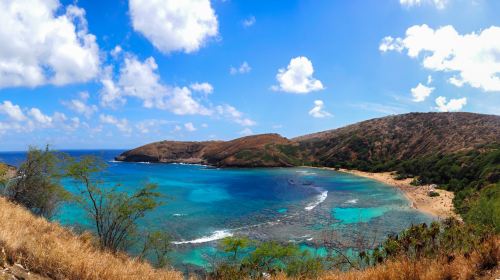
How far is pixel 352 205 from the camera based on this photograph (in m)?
61.3

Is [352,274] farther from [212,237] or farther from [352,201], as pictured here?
[352,201]

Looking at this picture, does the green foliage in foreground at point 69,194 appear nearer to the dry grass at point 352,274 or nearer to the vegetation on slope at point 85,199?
Answer: the vegetation on slope at point 85,199

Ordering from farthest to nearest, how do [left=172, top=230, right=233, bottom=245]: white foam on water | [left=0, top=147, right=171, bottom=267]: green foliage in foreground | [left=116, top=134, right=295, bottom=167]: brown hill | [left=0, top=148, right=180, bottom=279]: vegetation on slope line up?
[left=116, top=134, right=295, bottom=167]: brown hill < [left=172, top=230, right=233, bottom=245]: white foam on water < [left=0, top=147, right=171, bottom=267]: green foliage in foreground < [left=0, top=148, right=180, bottom=279]: vegetation on slope

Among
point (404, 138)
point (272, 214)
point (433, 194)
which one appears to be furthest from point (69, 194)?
point (404, 138)

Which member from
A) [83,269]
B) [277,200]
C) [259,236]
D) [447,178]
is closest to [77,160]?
[259,236]

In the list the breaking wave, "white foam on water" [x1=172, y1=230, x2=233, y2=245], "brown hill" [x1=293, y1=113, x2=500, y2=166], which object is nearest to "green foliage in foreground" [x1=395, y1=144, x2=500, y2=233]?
"brown hill" [x1=293, y1=113, x2=500, y2=166]

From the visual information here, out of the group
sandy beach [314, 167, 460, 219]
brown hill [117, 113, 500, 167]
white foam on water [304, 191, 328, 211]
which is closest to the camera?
sandy beach [314, 167, 460, 219]

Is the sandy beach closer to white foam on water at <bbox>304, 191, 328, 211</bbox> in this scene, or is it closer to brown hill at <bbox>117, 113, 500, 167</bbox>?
white foam on water at <bbox>304, 191, 328, 211</bbox>

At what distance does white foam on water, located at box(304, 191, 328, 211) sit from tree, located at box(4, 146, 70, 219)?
124ft

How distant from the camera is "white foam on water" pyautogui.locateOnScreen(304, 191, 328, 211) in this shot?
5950 cm

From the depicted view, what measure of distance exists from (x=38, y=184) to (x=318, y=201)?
4652 cm

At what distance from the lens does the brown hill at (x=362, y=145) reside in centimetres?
11731

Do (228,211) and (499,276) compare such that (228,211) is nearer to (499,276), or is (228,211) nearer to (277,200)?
A: (277,200)

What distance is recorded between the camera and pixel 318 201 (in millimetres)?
65500
